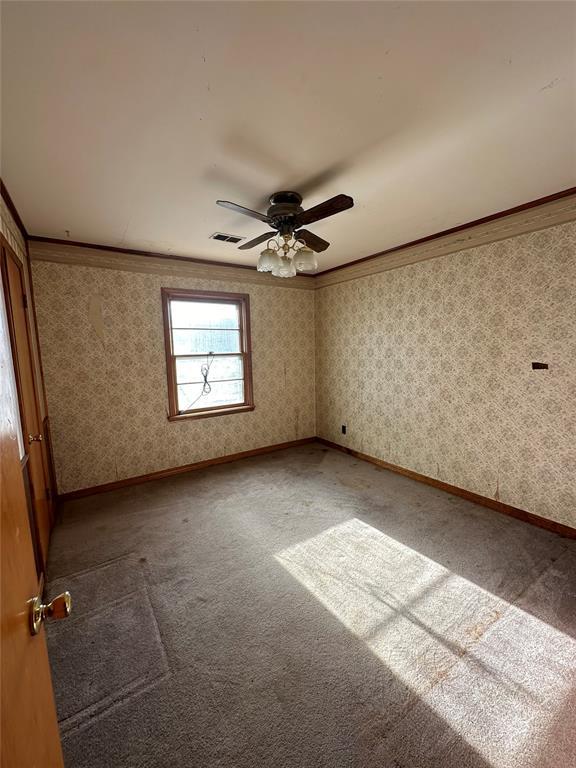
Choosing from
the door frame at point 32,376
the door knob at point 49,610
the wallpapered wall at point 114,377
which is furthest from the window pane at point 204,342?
the door knob at point 49,610

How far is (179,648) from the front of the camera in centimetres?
162

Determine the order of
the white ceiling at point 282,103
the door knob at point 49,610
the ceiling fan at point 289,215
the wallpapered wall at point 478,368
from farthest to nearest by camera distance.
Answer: the wallpapered wall at point 478,368 < the ceiling fan at point 289,215 < the white ceiling at point 282,103 < the door knob at point 49,610

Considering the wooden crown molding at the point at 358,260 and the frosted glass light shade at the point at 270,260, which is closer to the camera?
the frosted glass light shade at the point at 270,260

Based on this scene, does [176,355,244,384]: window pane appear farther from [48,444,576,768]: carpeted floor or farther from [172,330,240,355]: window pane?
[48,444,576,768]: carpeted floor

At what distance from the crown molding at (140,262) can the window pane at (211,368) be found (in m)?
0.96

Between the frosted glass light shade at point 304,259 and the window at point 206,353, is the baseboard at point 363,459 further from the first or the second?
the frosted glass light shade at point 304,259

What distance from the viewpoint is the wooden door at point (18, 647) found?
23.1 inches

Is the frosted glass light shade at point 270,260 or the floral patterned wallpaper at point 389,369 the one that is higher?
the frosted glass light shade at point 270,260

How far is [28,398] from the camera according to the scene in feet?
7.61

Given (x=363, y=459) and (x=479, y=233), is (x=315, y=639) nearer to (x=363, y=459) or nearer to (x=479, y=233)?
(x=363, y=459)

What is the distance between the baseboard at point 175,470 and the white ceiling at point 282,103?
8.40ft

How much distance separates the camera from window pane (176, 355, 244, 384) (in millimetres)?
3830

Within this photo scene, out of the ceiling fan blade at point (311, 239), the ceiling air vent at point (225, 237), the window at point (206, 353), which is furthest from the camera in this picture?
the window at point (206, 353)

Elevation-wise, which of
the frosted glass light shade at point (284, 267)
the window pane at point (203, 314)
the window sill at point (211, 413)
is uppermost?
the frosted glass light shade at point (284, 267)
